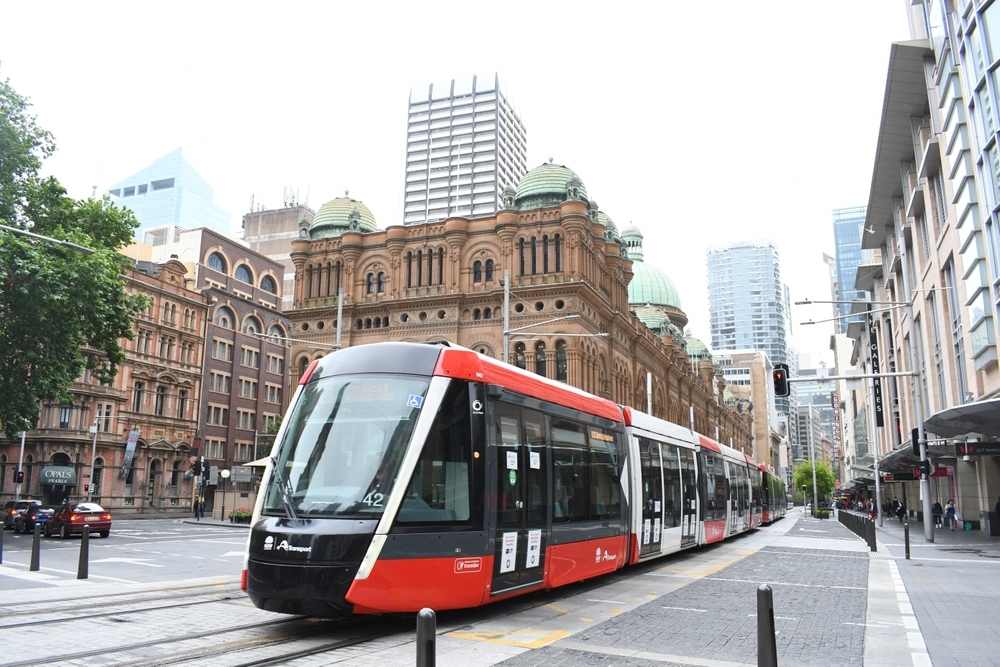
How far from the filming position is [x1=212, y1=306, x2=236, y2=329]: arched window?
6831 centimetres

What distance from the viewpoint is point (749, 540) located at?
29.9 m

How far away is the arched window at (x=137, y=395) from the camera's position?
5894cm

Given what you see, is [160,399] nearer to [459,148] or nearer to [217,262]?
[217,262]

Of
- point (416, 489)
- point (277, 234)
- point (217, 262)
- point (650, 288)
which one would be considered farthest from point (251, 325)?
point (416, 489)

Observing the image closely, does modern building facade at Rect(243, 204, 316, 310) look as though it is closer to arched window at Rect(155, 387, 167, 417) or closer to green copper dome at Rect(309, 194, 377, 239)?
arched window at Rect(155, 387, 167, 417)

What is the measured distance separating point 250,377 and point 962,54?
61.9 meters

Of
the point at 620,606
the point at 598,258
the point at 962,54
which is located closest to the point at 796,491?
the point at 598,258

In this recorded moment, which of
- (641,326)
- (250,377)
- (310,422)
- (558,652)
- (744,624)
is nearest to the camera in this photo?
(558,652)

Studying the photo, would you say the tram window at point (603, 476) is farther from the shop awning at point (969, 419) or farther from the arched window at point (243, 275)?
the arched window at point (243, 275)

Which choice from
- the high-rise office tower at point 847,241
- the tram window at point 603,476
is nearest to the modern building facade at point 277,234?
the tram window at point 603,476

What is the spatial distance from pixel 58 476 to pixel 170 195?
138 meters

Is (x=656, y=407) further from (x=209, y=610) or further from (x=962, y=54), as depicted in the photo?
(x=209, y=610)

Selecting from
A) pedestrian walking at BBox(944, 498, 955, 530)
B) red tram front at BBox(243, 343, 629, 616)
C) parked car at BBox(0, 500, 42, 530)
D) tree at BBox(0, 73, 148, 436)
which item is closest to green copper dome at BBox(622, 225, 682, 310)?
pedestrian walking at BBox(944, 498, 955, 530)

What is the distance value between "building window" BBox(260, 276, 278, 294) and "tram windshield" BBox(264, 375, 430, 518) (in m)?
70.9
